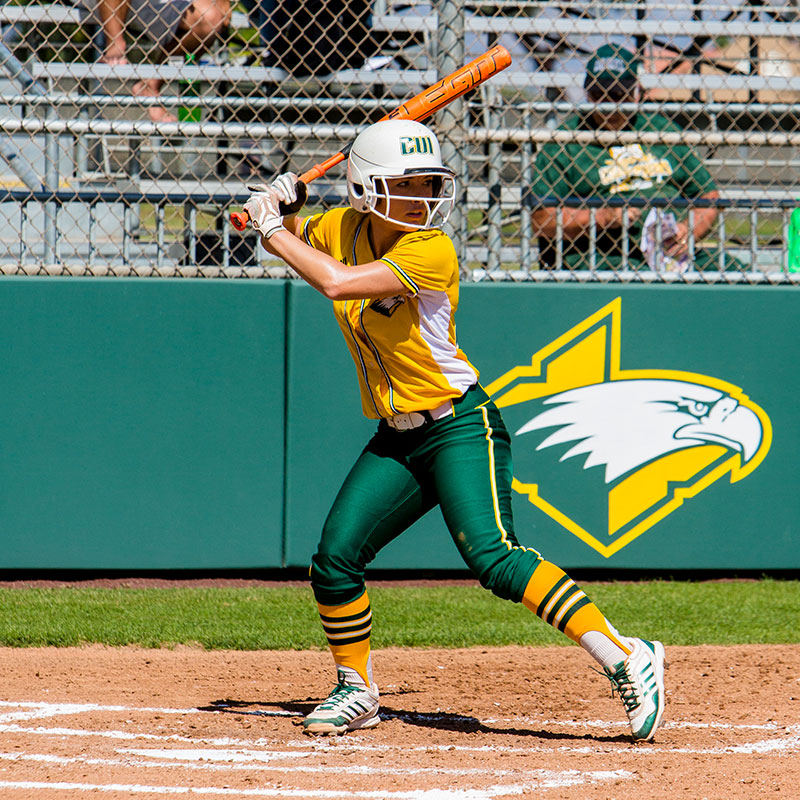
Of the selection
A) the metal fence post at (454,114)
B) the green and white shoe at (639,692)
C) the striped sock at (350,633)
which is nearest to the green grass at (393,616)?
the striped sock at (350,633)

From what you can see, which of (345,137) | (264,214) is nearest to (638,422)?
(345,137)

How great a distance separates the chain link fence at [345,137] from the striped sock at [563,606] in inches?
98.3

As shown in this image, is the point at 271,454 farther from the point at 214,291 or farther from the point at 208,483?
the point at 214,291

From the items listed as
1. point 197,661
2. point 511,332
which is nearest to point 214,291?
point 511,332

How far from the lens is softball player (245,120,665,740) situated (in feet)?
10.3

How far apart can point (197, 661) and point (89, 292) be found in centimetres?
189

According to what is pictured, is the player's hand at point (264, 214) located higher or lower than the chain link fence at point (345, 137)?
lower

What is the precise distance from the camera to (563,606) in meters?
3.13

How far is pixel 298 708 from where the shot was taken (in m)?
3.60

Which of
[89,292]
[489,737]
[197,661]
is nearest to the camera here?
[489,737]

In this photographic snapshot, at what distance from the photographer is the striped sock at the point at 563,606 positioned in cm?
313

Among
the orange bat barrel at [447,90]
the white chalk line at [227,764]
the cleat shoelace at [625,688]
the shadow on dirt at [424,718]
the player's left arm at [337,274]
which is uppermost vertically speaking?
the orange bat barrel at [447,90]

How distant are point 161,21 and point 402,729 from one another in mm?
4742

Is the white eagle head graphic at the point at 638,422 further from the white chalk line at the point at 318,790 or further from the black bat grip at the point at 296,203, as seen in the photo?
the white chalk line at the point at 318,790
